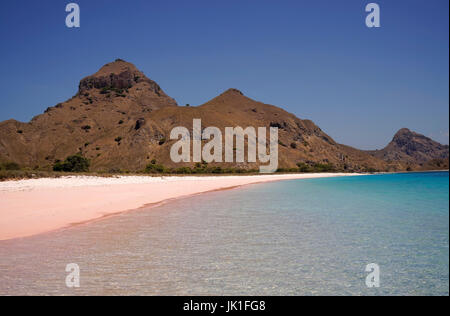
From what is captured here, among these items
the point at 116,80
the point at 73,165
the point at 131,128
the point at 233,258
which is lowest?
the point at 233,258

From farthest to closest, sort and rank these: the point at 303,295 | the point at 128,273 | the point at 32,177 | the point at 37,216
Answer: the point at 32,177 < the point at 37,216 < the point at 128,273 < the point at 303,295

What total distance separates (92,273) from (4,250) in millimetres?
3604

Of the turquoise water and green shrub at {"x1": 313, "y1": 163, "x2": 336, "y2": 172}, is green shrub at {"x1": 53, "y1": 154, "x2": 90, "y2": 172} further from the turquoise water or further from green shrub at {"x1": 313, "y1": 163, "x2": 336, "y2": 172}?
green shrub at {"x1": 313, "y1": 163, "x2": 336, "y2": 172}

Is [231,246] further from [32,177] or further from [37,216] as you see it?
[32,177]

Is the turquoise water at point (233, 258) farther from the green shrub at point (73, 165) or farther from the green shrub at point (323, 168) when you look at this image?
the green shrub at point (323, 168)

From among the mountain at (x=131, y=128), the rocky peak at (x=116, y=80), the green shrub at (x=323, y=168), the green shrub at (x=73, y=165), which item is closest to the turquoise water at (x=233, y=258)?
the green shrub at (x=73, y=165)

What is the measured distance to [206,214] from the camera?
15586mm

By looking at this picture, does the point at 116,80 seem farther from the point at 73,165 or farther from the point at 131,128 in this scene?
the point at 73,165

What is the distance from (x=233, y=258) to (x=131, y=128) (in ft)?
342

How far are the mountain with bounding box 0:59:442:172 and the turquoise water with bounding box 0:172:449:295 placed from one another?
71.4 metres

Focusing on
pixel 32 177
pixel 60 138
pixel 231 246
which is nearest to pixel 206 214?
pixel 231 246

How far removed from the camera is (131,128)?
348 feet

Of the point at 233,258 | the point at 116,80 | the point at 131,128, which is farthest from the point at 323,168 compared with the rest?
the point at 116,80

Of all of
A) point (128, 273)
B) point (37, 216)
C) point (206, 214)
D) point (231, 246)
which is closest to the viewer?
point (128, 273)
